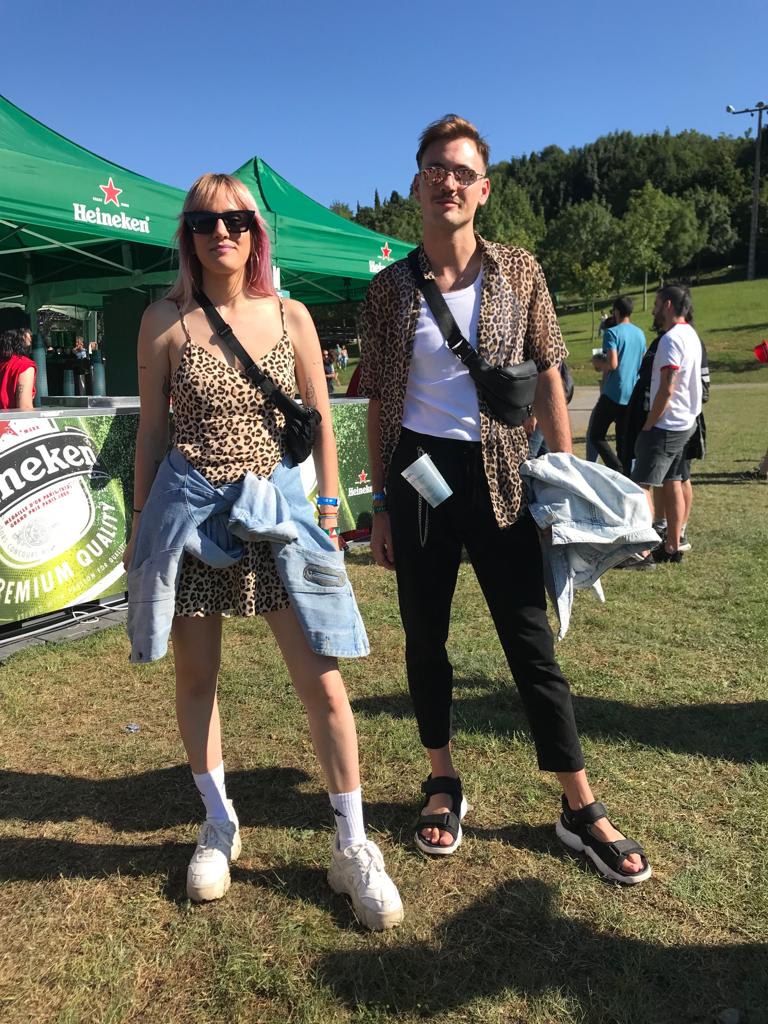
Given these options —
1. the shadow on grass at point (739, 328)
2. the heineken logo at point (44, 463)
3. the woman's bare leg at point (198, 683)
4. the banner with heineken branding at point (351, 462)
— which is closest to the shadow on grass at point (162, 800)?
the woman's bare leg at point (198, 683)

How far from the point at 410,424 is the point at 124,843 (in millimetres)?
1685

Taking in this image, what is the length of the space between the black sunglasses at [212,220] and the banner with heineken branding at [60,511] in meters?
2.57

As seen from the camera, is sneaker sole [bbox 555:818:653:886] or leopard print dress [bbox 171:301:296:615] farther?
sneaker sole [bbox 555:818:653:886]

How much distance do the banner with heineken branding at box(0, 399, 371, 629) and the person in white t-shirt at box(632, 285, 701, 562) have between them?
3.56 m

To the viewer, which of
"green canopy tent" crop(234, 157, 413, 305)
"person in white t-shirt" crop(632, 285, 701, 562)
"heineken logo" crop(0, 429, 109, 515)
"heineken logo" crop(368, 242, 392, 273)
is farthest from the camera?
"heineken logo" crop(368, 242, 392, 273)

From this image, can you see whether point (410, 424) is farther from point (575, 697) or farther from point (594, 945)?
point (575, 697)

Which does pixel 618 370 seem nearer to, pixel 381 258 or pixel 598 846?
pixel 381 258

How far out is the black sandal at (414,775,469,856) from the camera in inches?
94.7

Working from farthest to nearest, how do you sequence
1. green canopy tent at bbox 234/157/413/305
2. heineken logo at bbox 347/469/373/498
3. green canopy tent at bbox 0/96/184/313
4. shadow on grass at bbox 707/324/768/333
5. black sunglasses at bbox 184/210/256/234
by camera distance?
shadow on grass at bbox 707/324/768/333
green canopy tent at bbox 234/157/413/305
heineken logo at bbox 347/469/373/498
green canopy tent at bbox 0/96/184/313
black sunglasses at bbox 184/210/256/234

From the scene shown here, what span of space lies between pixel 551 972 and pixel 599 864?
0.44 metres

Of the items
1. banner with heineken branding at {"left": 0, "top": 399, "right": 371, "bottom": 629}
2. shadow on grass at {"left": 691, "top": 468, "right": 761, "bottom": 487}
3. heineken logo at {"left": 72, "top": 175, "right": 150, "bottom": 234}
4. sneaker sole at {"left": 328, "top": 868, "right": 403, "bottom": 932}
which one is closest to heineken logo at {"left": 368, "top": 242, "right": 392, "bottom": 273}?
heineken logo at {"left": 72, "top": 175, "right": 150, "bottom": 234}

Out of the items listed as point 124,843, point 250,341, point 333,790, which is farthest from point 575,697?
point 250,341

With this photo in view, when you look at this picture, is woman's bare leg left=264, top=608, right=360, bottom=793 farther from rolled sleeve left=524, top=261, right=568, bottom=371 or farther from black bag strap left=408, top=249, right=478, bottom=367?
rolled sleeve left=524, top=261, right=568, bottom=371

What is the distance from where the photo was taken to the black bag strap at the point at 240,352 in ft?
6.80
